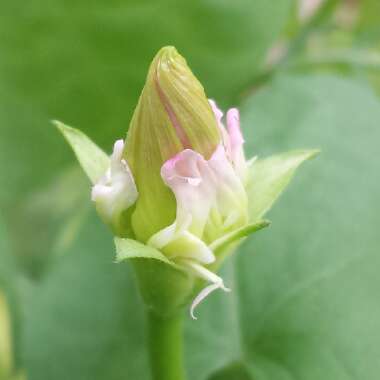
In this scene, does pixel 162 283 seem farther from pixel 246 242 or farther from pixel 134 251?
pixel 246 242

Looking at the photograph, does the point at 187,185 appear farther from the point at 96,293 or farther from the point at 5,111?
the point at 5,111

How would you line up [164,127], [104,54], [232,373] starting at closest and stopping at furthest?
[164,127]
[232,373]
[104,54]

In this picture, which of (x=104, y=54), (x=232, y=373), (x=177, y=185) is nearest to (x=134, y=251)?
(x=177, y=185)

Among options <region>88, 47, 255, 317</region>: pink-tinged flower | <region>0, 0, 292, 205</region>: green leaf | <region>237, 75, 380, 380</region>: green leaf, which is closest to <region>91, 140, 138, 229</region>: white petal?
<region>88, 47, 255, 317</region>: pink-tinged flower

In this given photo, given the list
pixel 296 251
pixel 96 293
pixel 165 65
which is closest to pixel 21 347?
pixel 96 293

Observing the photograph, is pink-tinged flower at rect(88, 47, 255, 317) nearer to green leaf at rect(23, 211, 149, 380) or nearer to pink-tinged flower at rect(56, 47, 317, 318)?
pink-tinged flower at rect(56, 47, 317, 318)

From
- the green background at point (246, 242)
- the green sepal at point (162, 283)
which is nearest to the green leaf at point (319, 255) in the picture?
the green background at point (246, 242)
